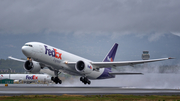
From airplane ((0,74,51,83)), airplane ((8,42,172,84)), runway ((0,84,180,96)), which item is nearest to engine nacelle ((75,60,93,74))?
airplane ((8,42,172,84))

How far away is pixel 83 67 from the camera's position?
47.7 meters

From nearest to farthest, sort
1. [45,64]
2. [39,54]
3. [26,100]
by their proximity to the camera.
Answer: [26,100] → [39,54] → [45,64]

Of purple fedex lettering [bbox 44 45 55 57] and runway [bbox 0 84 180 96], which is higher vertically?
purple fedex lettering [bbox 44 45 55 57]

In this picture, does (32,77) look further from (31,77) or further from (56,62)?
(56,62)

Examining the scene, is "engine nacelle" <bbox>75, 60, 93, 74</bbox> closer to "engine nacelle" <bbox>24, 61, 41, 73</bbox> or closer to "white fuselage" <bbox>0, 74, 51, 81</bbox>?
"engine nacelle" <bbox>24, 61, 41, 73</bbox>

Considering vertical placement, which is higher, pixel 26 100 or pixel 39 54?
pixel 39 54

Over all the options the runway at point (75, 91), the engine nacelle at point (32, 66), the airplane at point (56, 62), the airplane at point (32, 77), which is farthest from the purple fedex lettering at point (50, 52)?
the airplane at point (32, 77)

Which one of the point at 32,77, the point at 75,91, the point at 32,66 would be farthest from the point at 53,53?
the point at 32,77

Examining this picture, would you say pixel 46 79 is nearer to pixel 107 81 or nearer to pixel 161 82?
pixel 107 81

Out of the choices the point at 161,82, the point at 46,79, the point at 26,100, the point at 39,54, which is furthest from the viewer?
the point at 46,79

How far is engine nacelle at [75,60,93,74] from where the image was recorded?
47.3 metres

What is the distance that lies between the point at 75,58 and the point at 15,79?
253 feet

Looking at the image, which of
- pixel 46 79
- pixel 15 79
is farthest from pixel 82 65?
pixel 15 79

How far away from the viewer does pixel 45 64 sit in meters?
47.1
